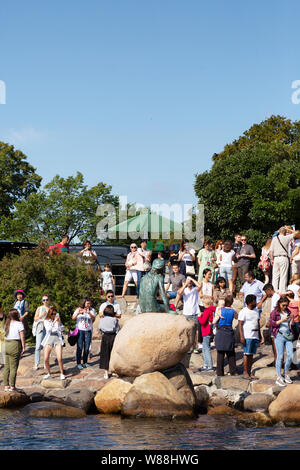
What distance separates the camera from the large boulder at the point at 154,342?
13.5 m

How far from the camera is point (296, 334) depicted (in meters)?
14.9


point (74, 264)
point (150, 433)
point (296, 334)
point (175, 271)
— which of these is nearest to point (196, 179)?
point (74, 264)

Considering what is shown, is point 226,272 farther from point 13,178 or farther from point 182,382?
point 13,178

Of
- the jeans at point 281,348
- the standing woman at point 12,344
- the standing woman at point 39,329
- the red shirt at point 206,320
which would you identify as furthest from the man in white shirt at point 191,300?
the standing woman at point 12,344

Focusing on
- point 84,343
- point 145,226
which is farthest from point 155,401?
point 145,226

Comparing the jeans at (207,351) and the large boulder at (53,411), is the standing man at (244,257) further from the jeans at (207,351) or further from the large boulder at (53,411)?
the large boulder at (53,411)

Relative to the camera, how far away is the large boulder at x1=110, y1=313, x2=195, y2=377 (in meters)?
13.5

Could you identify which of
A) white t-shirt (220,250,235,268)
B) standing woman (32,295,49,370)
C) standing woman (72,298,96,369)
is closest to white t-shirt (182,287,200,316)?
standing woman (72,298,96,369)

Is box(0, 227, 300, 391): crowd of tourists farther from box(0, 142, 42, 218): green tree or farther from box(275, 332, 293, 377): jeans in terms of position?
box(0, 142, 42, 218): green tree

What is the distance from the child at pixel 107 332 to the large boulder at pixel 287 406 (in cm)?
432

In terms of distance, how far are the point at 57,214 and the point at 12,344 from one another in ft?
105

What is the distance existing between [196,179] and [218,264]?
46.7 feet

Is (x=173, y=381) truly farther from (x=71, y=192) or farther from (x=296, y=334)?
(x=71, y=192)
